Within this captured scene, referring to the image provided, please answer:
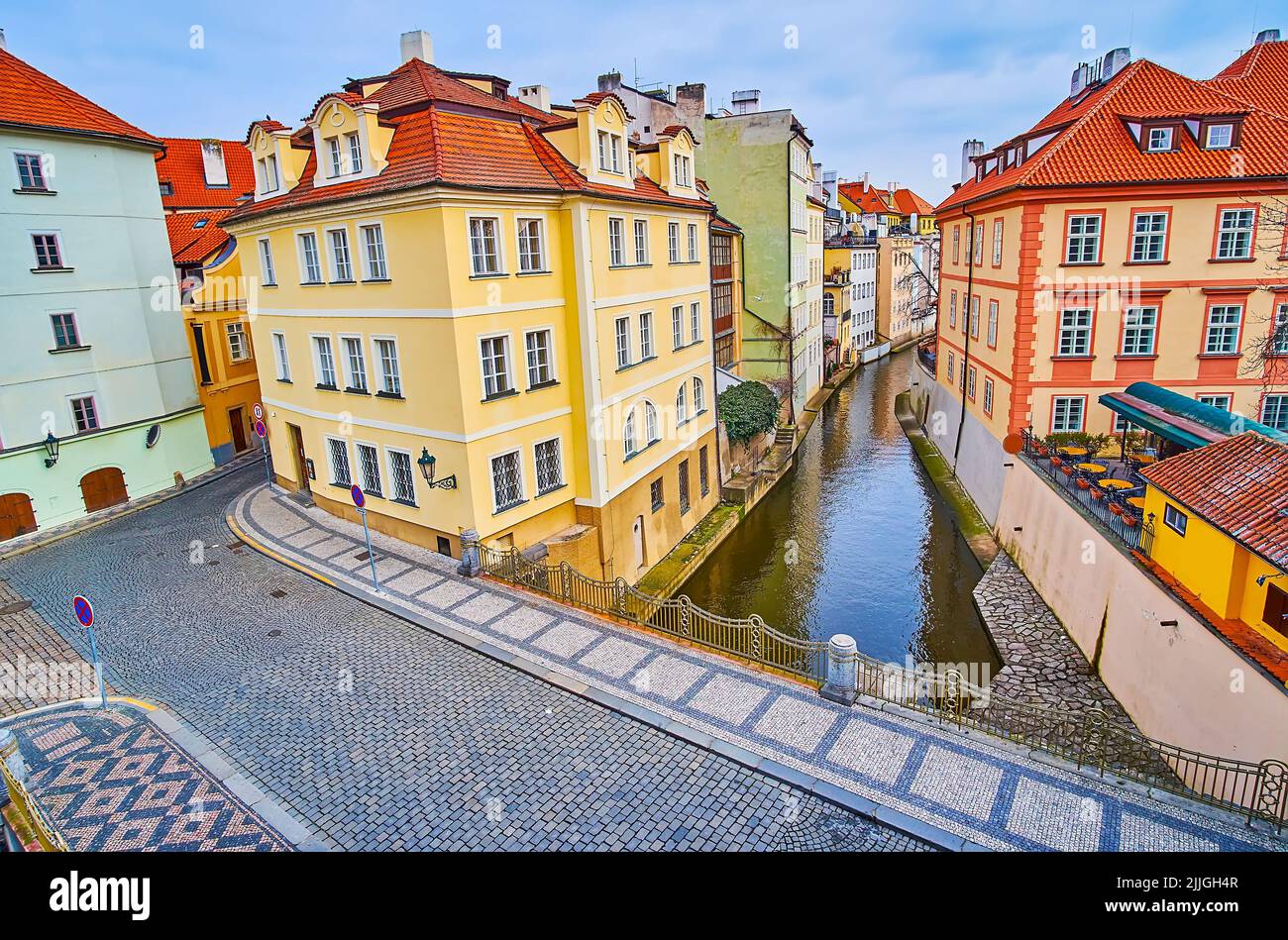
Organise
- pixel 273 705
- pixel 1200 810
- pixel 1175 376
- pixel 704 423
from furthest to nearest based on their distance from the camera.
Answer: pixel 704 423, pixel 1175 376, pixel 273 705, pixel 1200 810

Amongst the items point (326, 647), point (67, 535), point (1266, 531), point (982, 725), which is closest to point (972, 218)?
point (1266, 531)

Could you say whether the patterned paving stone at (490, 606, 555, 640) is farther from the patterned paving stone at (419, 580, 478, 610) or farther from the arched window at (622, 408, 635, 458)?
the arched window at (622, 408, 635, 458)

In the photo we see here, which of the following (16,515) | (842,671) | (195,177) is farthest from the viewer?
(195,177)

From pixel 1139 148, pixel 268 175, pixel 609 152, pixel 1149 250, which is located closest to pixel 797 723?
pixel 609 152

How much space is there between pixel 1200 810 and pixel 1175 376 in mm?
18153

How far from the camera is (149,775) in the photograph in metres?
10.9

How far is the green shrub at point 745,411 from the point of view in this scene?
31703 mm

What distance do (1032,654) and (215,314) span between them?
101 feet

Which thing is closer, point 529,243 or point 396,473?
point 529,243

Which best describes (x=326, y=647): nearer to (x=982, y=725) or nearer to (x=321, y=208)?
(x=321, y=208)

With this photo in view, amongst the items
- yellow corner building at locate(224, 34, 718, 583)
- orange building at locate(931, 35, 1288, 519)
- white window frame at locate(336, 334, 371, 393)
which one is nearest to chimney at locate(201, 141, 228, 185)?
yellow corner building at locate(224, 34, 718, 583)

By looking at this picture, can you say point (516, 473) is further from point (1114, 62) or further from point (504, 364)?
point (1114, 62)

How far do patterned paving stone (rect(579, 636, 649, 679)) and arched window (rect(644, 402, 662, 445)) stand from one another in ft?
31.6

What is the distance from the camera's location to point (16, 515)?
21594mm
